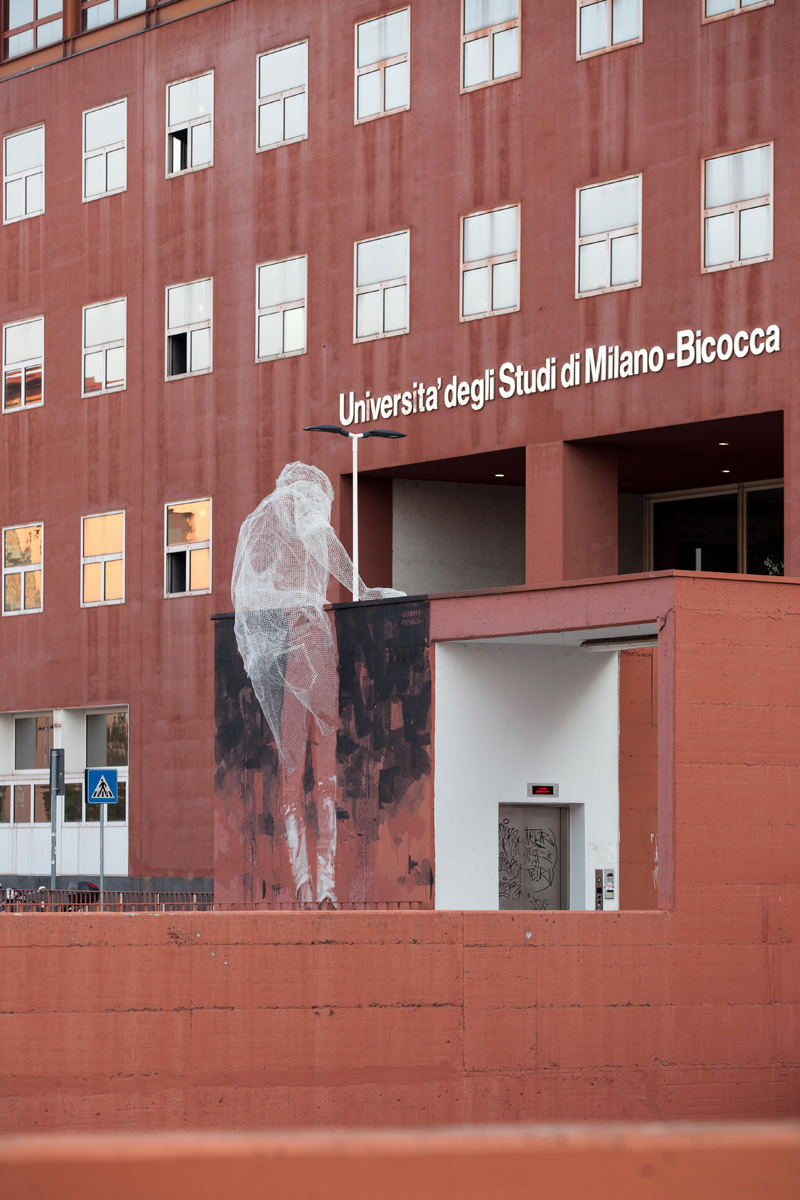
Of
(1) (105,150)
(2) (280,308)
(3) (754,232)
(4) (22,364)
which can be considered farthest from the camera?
(4) (22,364)

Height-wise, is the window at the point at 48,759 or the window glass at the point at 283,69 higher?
the window glass at the point at 283,69

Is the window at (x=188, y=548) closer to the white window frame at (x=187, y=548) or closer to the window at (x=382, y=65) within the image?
the white window frame at (x=187, y=548)

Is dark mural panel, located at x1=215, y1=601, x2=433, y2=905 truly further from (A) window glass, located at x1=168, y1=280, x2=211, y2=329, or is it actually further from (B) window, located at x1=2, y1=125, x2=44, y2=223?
(B) window, located at x1=2, y1=125, x2=44, y2=223

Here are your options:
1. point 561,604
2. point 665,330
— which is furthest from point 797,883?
point 665,330

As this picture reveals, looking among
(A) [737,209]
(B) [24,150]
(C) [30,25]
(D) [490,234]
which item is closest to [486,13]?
(D) [490,234]

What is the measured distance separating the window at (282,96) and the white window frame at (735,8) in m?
8.78

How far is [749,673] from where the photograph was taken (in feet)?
66.3

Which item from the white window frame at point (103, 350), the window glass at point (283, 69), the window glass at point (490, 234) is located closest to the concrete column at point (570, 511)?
the window glass at point (490, 234)

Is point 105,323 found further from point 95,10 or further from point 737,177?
point 737,177

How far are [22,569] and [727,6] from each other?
765 inches

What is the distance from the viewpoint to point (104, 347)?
3697 cm

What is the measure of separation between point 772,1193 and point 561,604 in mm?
17422

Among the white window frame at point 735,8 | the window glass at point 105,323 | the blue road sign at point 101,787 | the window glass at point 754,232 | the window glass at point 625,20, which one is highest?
the window glass at point 625,20

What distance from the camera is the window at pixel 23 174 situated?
127ft
